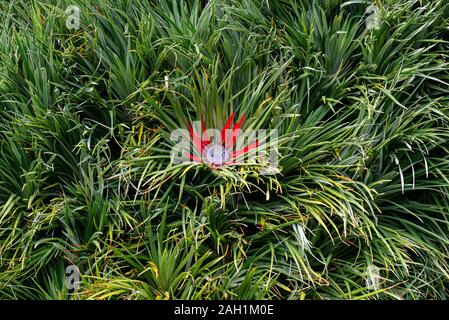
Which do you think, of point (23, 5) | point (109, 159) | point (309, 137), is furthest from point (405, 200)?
point (23, 5)

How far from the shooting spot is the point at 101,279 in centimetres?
270

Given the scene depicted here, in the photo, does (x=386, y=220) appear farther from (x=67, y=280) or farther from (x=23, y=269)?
(x=23, y=269)

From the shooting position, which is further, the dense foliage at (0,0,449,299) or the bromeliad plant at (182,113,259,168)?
the bromeliad plant at (182,113,259,168)

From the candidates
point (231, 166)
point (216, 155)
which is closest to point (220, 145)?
point (216, 155)

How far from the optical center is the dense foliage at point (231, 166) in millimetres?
2814

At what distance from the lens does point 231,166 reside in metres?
2.95

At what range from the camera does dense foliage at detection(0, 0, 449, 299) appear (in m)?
2.81

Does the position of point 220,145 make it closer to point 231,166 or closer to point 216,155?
point 216,155

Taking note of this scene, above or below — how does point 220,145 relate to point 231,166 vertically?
above

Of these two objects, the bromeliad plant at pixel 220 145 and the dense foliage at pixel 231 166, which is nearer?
the dense foliage at pixel 231 166

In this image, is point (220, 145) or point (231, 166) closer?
point (231, 166)
